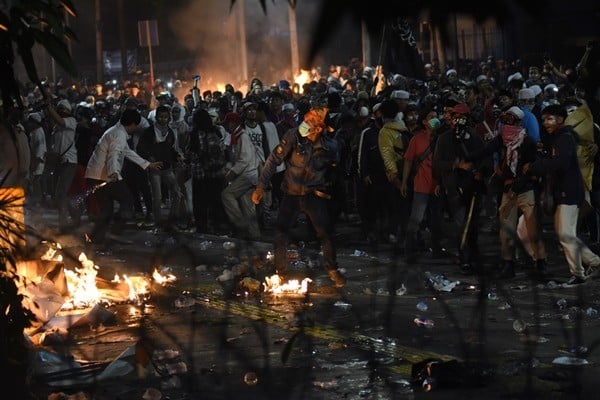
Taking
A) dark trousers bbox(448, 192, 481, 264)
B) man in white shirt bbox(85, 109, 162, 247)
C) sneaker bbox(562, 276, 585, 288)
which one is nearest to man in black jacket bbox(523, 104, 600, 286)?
sneaker bbox(562, 276, 585, 288)

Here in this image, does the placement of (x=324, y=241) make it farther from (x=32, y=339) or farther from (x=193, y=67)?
(x=193, y=67)

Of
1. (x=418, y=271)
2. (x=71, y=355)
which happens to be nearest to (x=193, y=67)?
(x=418, y=271)

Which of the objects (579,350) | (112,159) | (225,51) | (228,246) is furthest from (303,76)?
(225,51)

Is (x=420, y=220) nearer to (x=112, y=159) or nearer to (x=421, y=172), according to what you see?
(x=421, y=172)

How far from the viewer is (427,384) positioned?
6.84 m

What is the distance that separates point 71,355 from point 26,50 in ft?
13.9

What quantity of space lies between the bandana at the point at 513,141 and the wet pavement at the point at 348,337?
1089 millimetres

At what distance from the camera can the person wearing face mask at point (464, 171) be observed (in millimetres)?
11250

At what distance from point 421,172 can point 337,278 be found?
1.81 meters

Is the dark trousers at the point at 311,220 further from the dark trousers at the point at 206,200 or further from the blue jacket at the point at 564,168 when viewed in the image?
the dark trousers at the point at 206,200

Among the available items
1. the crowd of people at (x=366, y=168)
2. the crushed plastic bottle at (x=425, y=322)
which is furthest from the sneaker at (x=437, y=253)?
the crushed plastic bottle at (x=425, y=322)

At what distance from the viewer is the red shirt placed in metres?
11.9

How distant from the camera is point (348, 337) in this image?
8438mm

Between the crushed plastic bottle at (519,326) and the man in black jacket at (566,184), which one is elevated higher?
the man in black jacket at (566,184)
